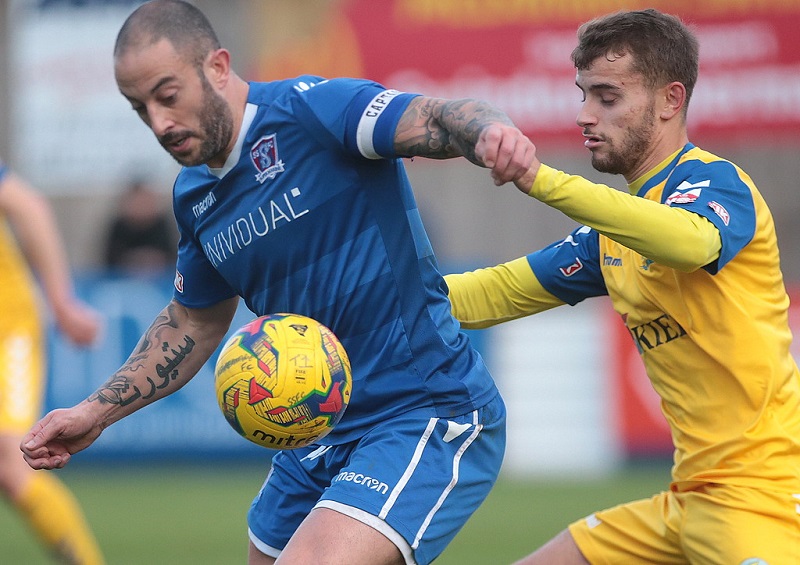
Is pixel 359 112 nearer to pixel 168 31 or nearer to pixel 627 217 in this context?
pixel 168 31

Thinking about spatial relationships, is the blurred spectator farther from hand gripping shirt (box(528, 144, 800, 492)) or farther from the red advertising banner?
hand gripping shirt (box(528, 144, 800, 492))

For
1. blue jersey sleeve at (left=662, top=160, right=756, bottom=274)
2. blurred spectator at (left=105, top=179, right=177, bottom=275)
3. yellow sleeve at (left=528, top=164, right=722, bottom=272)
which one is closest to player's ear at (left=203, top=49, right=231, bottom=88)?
yellow sleeve at (left=528, top=164, right=722, bottom=272)

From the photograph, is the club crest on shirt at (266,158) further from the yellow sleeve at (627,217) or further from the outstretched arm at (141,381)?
the yellow sleeve at (627,217)

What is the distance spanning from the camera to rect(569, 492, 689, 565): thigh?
4309mm

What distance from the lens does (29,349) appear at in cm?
714

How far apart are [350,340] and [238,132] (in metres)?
0.79

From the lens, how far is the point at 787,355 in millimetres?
4254

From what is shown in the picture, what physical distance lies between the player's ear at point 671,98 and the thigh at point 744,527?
1.25 metres

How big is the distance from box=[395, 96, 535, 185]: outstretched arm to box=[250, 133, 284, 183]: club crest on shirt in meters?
0.49

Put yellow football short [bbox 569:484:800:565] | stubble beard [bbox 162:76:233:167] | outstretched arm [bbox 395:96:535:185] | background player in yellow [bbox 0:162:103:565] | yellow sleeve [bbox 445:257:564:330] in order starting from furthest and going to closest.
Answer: background player in yellow [bbox 0:162:103:565] < yellow sleeve [bbox 445:257:564:330] < stubble beard [bbox 162:76:233:167] < yellow football short [bbox 569:484:800:565] < outstretched arm [bbox 395:96:535:185]

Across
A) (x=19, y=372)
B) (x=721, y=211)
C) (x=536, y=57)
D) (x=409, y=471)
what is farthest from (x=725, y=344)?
(x=536, y=57)

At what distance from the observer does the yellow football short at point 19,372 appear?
22.3ft

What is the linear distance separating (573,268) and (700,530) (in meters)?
1.06

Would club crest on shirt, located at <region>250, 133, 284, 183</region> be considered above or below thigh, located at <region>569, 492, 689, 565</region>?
above
